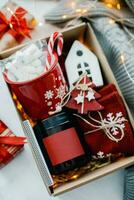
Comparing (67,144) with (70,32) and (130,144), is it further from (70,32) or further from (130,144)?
(70,32)

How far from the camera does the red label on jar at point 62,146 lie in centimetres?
90

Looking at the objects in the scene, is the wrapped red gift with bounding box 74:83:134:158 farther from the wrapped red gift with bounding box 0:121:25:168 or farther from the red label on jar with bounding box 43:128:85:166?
the wrapped red gift with bounding box 0:121:25:168

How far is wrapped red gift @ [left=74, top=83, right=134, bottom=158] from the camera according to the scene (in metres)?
0.91

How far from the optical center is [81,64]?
3.26 ft

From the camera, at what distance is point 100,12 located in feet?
3.51

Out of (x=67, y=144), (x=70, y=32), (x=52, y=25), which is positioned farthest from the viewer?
(x=52, y=25)

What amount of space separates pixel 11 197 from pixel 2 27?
17.5 inches

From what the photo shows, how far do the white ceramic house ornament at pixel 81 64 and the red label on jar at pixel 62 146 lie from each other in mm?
145

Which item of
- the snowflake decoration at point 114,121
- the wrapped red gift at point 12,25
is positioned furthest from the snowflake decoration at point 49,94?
the wrapped red gift at point 12,25

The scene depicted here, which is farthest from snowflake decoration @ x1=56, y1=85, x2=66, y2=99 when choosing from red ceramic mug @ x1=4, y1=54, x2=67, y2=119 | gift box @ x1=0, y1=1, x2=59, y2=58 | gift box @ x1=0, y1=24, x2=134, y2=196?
gift box @ x1=0, y1=1, x2=59, y2=58

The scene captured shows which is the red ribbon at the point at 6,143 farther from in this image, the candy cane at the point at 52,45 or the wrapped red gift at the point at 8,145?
the candy cane at the point at 52,45

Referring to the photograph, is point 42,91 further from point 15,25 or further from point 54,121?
point 15,25

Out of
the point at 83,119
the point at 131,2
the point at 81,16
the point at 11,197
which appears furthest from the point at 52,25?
the point at 11,197

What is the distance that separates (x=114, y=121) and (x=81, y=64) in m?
0.17
